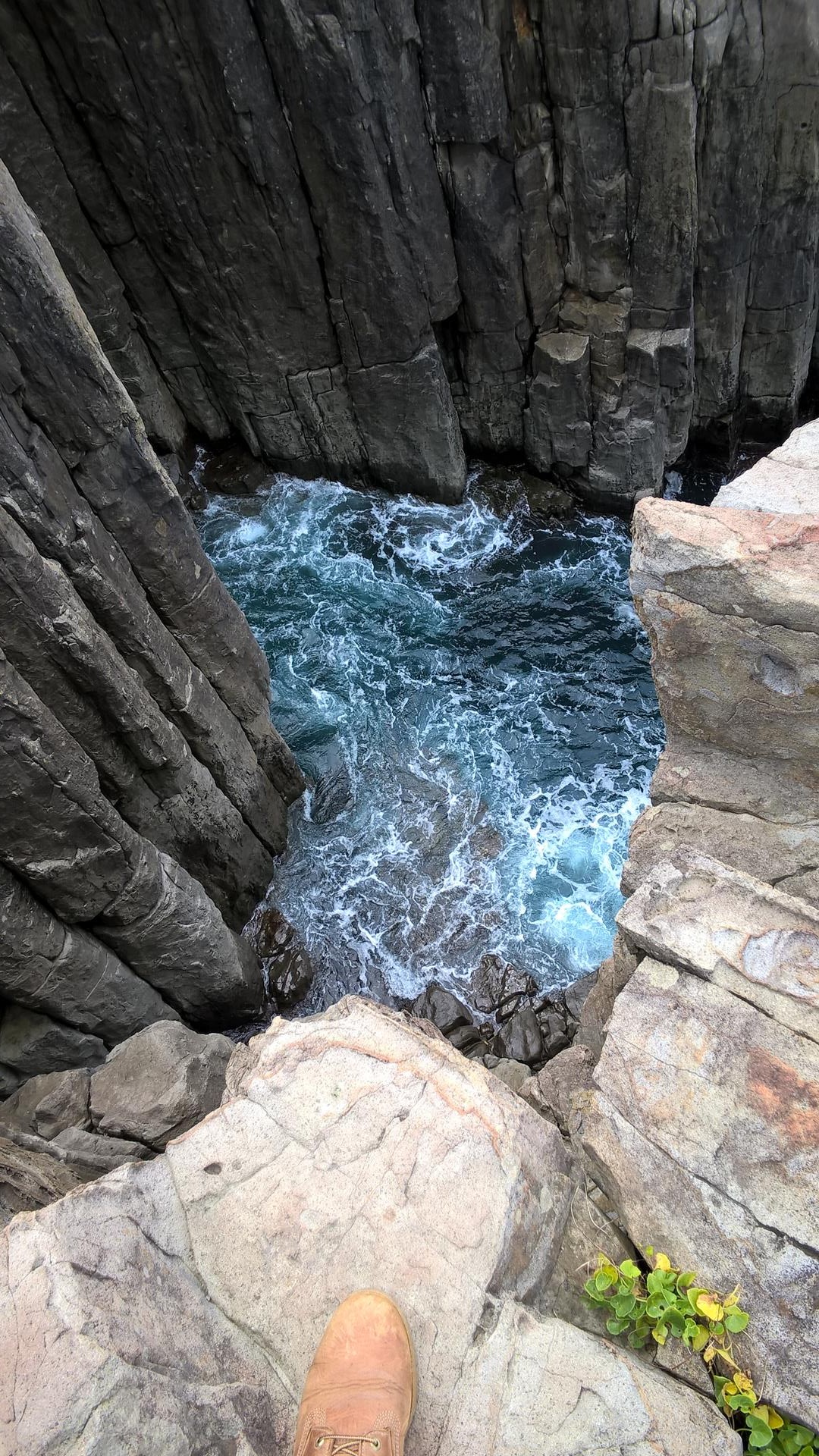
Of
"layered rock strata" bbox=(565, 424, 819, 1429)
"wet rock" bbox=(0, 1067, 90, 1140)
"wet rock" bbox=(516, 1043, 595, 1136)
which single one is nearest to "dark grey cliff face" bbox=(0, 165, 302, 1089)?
"wet rock" bbox=(0, 1067, 90, 1140)

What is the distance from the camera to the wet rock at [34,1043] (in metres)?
7.32

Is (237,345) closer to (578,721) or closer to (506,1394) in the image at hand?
(578,721)

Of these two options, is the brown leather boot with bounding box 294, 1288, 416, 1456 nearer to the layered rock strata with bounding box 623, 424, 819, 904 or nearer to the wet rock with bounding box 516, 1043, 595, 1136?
the wet rock with bounding box 516, 1043, 595, 1136

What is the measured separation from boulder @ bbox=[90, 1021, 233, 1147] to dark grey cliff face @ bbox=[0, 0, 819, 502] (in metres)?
11.1

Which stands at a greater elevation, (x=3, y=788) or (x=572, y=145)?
(x=572, y=145)

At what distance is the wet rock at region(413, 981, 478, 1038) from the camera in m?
8.88

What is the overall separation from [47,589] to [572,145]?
415 inches

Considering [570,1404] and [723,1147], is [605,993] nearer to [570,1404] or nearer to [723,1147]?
[723,1147]

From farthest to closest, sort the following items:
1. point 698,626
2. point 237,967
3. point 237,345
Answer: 1. point 237,345
2. point 237,967
3. point 698,626

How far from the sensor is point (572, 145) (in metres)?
12.0

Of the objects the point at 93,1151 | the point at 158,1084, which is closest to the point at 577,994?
the point at 158,1084

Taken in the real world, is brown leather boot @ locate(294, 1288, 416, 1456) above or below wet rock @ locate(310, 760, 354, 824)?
above

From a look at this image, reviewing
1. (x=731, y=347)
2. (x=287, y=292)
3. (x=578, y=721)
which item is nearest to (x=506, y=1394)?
(x=578, y=721)

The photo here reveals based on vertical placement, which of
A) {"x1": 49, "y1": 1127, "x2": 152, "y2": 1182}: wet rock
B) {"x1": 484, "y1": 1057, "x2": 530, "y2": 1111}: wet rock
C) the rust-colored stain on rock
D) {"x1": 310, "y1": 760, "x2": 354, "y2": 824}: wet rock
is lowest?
{"x1": 310, "y1": 760, "x2": 354, "y2": 824}: wet rock
